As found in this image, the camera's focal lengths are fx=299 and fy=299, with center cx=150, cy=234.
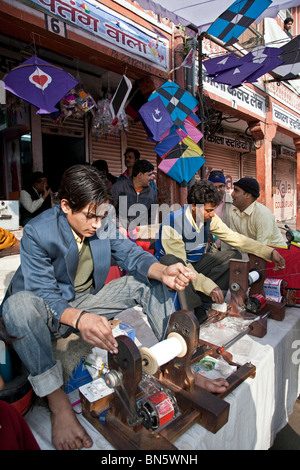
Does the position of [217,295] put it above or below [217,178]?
below

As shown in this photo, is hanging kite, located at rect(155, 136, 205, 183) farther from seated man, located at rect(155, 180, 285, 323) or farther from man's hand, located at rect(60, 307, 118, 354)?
man's hand, located at rect(60, 307, 118, 354)

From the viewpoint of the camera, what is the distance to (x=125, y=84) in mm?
4391

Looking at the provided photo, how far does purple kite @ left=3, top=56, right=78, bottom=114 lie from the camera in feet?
10.6

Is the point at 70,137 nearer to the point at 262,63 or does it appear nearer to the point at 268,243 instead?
the point at 262,63

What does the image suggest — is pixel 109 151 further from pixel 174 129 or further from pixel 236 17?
pixel 236 17

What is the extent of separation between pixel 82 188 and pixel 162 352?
0.98 m

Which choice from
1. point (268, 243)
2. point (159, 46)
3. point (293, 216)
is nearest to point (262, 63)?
point (159, 46)

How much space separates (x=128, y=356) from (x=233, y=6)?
4751mm

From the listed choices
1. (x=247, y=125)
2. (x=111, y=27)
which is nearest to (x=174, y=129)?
(x=111, y=27)

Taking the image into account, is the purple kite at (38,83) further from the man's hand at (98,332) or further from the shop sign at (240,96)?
the shop sign at (240,96)

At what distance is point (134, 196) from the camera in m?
4.48

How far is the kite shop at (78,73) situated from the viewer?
3658mm

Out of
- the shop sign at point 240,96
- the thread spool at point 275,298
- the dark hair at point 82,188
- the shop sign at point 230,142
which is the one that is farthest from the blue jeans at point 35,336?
the shop sign at point 230,142

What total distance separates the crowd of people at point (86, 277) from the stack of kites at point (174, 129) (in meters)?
2.53
